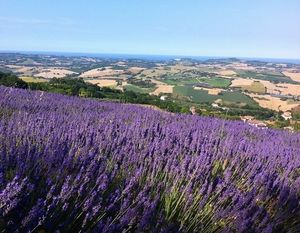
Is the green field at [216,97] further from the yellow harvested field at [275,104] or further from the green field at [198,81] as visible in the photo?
the green field at [198,81]

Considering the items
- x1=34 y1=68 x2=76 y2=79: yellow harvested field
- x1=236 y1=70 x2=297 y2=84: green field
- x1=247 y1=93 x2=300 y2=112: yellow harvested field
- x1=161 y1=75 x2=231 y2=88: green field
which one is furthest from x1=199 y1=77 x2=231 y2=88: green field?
x1=34 y1=68 x2=76 y2=79: yellow harvested field

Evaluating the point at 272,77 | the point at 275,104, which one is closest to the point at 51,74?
the point at 275,104

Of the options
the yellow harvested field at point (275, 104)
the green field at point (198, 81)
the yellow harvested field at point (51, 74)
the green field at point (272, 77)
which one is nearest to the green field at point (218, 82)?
the green field at point (198, 81)

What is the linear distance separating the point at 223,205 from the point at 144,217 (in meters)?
0.78

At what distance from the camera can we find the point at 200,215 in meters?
2.18

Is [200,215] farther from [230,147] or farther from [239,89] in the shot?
[239,89]

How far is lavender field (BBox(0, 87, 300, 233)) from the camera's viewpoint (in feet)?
5.37

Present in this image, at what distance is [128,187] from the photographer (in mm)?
1864

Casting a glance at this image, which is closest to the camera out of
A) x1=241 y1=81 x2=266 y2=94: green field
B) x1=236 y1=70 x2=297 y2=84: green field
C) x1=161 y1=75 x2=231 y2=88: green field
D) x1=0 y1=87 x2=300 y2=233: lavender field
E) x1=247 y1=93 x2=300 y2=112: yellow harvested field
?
x1=0 y1=87 x2=300 y2=233: lavender field

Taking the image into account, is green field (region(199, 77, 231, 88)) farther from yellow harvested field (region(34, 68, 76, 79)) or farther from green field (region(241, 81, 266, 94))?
yellow harvested field (region(34, 68, 76, 79))

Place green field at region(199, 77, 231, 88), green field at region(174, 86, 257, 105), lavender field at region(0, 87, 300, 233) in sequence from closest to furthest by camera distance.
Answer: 1. lavender field at region(0, 87, 300, 233)
2. green field at region(174, 86, 257, 105)
3. green field at region(199, 77, 231, 88)

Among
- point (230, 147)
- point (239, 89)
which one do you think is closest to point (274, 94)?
point (239, 89)

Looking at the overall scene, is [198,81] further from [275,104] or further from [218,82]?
[275,104]

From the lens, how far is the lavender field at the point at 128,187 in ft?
5.37
